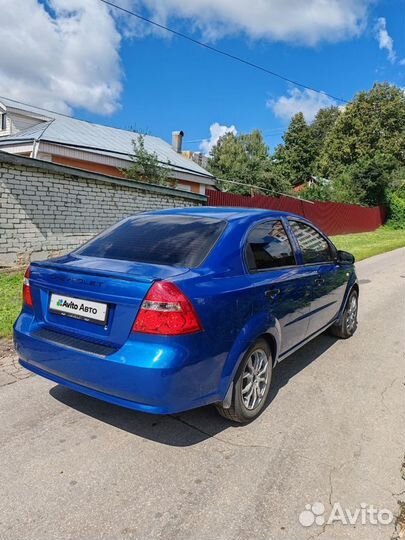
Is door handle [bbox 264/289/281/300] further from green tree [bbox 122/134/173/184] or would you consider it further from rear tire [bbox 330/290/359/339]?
green tree [bbox 122/134/173/184]

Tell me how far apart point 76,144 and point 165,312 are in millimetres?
17786

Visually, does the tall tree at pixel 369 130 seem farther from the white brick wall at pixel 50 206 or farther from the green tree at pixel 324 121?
the white brick wall at pixel 50 206

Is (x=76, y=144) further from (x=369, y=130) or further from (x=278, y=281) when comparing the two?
(x=369, y=130)

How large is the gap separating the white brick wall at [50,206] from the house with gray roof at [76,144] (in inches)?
319

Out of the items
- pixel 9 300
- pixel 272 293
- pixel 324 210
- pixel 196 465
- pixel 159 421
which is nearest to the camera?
pixel 196 465

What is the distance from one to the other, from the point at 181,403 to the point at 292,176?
177ft

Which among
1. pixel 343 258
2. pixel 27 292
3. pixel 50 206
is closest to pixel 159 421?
pixel 27 292

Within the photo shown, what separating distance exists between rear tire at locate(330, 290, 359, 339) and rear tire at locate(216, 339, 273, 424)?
2.15 meters

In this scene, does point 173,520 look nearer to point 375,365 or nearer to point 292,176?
point 375,365

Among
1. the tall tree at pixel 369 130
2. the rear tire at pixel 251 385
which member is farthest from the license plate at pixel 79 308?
the tall tree at pixel 369 130

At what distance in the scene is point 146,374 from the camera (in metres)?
2.46

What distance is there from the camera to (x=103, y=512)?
221 centimetres

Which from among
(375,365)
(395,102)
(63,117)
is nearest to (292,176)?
(395,102)

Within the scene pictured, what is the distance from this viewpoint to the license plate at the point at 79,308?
268cm
